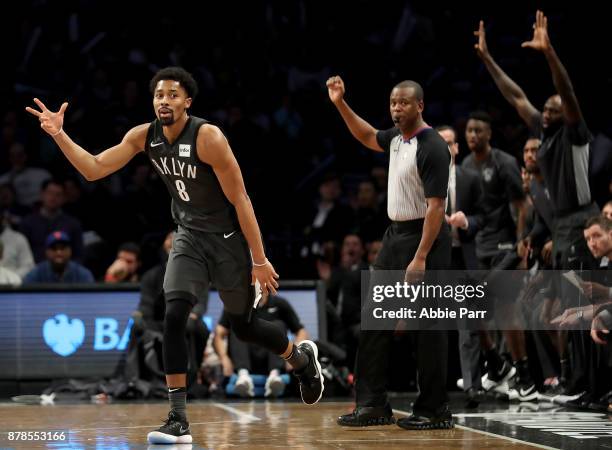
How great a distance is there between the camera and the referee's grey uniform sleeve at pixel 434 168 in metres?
6.21

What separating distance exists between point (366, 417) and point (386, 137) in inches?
67.4

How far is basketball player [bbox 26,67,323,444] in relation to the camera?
5520mm

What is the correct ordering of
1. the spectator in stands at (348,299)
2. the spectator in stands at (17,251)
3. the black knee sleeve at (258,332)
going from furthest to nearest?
the spectator in stands at (17,251)
the spectator in stands at (348,299)
the black knee sleeve at (258,332)

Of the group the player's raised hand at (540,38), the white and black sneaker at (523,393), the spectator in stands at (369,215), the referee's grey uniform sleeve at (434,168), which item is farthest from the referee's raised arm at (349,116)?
the spectator in stands at (369,215)

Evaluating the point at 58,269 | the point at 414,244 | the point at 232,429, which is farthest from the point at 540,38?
the point at 58,269

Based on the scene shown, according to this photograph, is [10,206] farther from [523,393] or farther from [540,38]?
[540,38]

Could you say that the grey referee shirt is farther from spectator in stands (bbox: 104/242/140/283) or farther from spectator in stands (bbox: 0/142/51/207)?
spectator in stands (bbox: 0/142/51/207)

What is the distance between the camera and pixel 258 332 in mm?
5945

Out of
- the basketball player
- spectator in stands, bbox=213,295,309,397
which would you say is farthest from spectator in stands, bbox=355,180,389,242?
the basketball player

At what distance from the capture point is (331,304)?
10438mm

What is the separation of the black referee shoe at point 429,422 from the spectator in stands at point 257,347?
334 centimetres

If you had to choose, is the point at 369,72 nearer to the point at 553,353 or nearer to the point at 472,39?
the point at 472,39

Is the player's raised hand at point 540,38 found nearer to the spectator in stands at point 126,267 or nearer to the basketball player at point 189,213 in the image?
the basketball player at point 189,213

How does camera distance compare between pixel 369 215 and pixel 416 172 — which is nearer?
pixel 416 172
